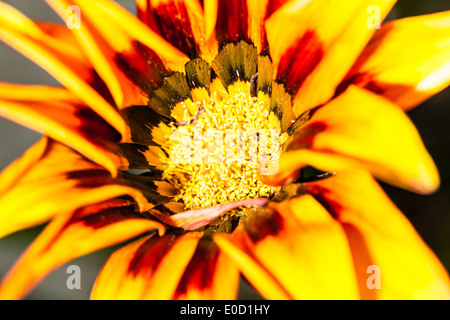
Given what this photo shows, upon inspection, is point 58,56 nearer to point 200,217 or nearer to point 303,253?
point 200,217

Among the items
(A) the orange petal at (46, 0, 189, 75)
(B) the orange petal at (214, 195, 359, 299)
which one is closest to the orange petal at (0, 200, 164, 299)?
(B) the orange petal at (214, 195, 359, 299)

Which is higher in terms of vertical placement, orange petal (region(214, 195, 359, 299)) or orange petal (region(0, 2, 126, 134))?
orange petal (region(0, 2, 126, 134))

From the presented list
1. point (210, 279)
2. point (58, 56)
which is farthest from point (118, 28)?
point (210, 279)

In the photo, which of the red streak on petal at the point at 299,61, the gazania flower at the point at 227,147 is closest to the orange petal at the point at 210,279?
the gazania flower at the point at 227,147

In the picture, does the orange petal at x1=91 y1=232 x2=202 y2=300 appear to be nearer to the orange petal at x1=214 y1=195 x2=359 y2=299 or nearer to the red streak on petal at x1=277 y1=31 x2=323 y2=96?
the orange petal at x1=214 y1=195 x2=359 y2=299

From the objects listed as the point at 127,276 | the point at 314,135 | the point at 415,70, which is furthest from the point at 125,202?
the point at 415,70

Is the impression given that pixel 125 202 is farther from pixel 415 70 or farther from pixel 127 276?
pixel 415 70
